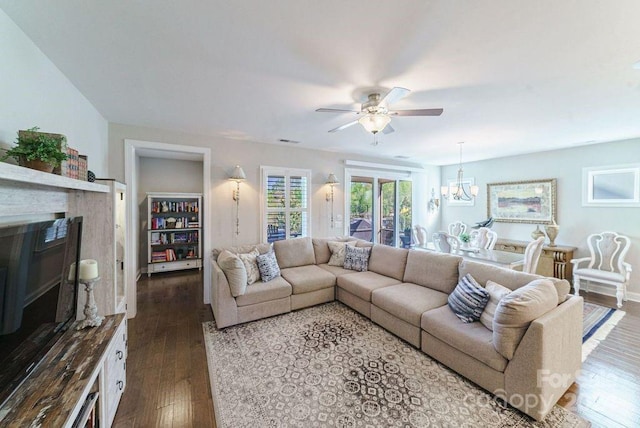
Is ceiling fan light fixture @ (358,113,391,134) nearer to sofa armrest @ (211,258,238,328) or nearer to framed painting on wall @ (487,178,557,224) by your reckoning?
sofa armrest @ (211,258,238,328)

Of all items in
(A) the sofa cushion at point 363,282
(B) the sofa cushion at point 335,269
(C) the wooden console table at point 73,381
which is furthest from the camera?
(B) the sofa cushion at point 335,269

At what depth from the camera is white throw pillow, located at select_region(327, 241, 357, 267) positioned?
4305mm

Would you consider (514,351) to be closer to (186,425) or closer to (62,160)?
(186,425)

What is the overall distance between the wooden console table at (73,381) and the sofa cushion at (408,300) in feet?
8.17

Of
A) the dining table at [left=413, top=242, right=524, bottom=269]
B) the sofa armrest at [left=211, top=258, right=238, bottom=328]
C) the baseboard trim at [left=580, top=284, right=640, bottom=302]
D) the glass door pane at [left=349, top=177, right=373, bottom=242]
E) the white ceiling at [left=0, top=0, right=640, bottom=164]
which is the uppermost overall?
the white ceiling at [left=0, top=0, right=640, bottom=164]

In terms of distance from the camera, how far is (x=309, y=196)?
16.3 ft

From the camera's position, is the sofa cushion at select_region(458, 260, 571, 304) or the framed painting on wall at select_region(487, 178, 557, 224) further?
the framed painting on wall at select_region(487, 178, 557, 224)

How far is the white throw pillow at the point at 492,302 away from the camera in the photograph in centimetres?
222

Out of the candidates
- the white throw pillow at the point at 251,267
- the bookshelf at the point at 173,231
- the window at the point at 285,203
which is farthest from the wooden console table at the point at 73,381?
the bookshelf at the point at 173,231

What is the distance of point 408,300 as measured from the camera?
282 centimetres

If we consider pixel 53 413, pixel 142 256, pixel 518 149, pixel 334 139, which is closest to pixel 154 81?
pixel 53 413

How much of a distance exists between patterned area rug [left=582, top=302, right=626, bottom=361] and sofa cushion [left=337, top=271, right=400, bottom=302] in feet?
6.71

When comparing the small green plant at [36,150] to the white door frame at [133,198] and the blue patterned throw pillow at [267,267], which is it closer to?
the white door frame at [133,198]

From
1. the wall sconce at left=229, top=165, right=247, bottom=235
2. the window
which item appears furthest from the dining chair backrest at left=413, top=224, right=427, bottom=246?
the wall sconce at left=229, top=165, right=247, bottom=235
